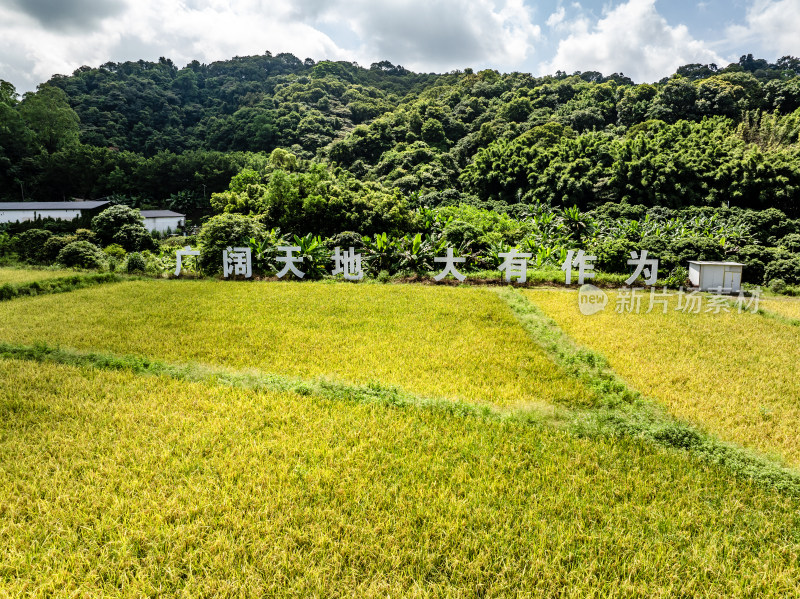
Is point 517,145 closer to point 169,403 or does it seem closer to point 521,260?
point 521,260

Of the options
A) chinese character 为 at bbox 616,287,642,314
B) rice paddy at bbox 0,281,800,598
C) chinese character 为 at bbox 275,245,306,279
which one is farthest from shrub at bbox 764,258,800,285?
chinese character 为 at bbox 275,245,306,279

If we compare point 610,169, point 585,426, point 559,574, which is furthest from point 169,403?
point 610,169

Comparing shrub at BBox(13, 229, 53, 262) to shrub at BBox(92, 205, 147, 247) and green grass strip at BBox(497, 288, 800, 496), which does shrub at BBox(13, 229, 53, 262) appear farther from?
green grass strip at BBox(497, 288, 800, 496)

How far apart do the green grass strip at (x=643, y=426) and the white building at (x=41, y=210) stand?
34.3 meters

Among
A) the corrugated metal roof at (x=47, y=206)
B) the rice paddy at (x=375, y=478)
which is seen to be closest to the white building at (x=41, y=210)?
the corrugated metal roof at (x=47, y=206)

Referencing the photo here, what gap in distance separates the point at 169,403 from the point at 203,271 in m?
12.7

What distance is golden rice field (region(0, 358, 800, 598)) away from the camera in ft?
9.21

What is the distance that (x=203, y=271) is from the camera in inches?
659

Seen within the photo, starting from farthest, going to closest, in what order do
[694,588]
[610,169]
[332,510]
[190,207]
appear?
1. [190,207]
2. [610,169]
3. [332,510]
4. [694,588]

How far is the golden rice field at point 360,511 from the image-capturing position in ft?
9.21

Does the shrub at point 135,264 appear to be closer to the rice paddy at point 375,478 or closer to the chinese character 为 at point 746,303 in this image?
the rice paddy at point 375,478

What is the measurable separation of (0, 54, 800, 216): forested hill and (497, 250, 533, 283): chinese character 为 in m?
6.79

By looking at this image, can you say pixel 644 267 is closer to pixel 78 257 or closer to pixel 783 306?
pixel 783 306

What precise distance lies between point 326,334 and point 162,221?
31760 mm
